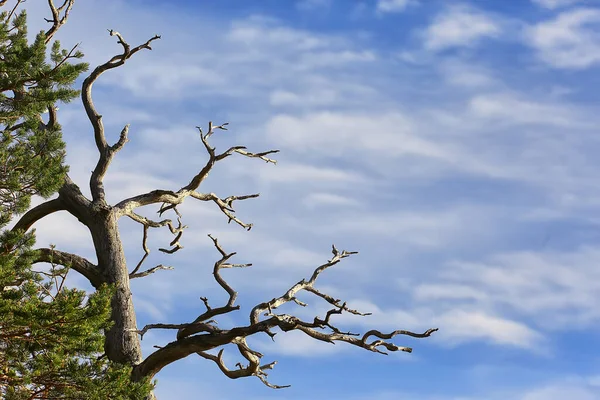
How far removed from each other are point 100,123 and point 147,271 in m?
2.79

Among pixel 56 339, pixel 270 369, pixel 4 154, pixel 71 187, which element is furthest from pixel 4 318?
pixel 270 369

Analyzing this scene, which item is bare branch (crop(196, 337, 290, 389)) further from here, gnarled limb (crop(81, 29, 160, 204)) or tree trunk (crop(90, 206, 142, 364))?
gnarled limb (crop(81, 29, 160, 204))

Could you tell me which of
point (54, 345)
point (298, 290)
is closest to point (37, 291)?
point (54, 345)

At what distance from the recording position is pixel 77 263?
12617 millimetres

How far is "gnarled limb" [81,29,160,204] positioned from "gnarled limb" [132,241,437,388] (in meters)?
2.24

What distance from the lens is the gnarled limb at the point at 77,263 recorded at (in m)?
12.5

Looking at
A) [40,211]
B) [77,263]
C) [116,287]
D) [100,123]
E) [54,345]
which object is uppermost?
[100,123]

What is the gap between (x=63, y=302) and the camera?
9695mm

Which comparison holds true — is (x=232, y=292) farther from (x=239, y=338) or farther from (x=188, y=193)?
(x=188, y=193)

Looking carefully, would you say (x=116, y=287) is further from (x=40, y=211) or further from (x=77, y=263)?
(x=40, y=211)

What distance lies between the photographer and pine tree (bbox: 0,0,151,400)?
10.0 meters

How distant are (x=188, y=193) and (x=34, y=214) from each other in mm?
2773

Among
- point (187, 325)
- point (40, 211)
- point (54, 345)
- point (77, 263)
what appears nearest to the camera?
point (54, 345)

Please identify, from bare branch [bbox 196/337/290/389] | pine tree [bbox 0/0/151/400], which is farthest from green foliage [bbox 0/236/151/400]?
bare branch [bbox 196/337/290/389]
